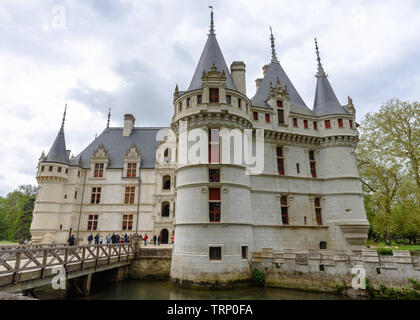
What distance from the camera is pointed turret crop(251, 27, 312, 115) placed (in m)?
22.1

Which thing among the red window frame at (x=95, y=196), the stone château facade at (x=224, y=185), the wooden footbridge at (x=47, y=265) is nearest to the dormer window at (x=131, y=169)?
the stone château facade at (x=224, y=185)

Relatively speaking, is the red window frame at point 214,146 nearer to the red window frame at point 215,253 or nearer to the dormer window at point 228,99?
the dormer window at point 228,99

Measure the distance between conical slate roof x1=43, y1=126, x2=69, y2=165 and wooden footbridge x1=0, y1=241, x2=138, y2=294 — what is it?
15.4 meters

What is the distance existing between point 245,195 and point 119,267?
34.7ft

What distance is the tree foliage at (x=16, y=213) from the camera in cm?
4447

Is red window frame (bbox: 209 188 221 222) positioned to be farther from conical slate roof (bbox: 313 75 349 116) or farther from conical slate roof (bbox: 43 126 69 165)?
conical slate roof (bbox: 43 126 69 165)

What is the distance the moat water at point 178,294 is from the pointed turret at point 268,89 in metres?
13.7

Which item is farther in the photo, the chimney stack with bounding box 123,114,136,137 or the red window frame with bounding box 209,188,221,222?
the chimney stack with bounding box 123,114,136,137

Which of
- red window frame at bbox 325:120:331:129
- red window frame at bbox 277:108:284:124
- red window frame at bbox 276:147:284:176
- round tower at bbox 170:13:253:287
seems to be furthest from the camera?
red window frame at bbox 325:120:331:129

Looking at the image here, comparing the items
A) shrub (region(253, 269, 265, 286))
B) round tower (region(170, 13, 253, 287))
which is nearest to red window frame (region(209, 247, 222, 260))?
round tower (region(170, 13, 253, 287))

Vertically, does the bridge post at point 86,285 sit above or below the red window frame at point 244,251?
below

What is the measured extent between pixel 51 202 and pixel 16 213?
136 feet

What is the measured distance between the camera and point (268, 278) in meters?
15.9

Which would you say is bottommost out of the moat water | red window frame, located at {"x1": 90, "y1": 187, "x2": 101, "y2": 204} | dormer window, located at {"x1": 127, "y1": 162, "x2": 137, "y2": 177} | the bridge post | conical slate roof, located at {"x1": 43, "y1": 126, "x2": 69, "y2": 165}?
the moat water
